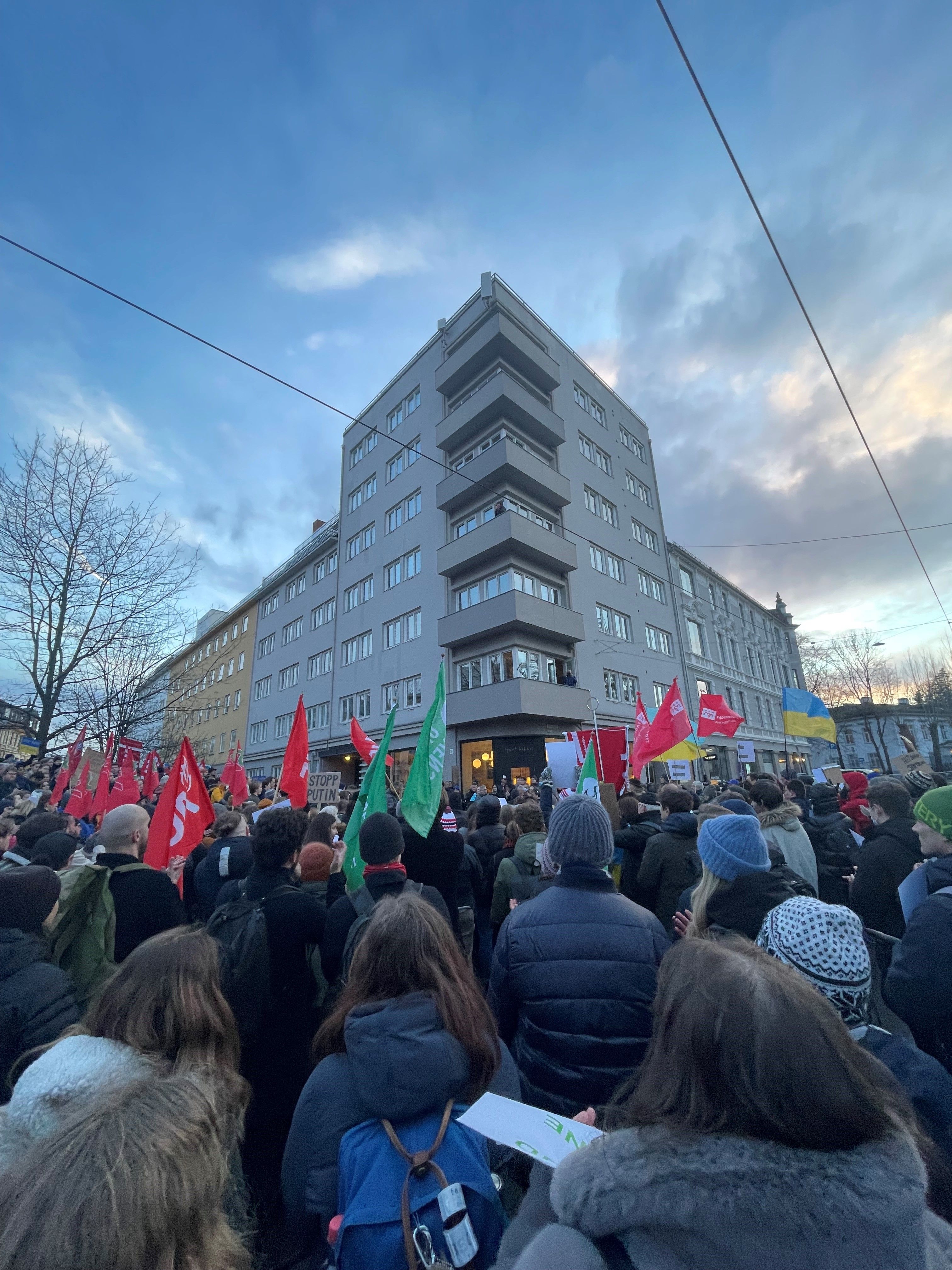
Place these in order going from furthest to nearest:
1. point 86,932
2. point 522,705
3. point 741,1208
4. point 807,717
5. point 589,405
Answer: point 589,405 → point 522,705 → point 807,717 → point 86,932 → point 741,1208

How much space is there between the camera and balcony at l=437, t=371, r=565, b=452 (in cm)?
2561

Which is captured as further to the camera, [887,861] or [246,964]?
[887,861]

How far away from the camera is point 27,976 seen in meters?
2.34

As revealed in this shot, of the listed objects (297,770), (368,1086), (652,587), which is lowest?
(368,1086)

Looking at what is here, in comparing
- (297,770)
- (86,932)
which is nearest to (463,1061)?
(86,932)

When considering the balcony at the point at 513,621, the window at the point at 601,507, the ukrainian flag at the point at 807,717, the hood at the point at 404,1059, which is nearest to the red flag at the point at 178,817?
the hood at the point at 404,1059

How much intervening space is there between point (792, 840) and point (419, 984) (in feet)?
14.0

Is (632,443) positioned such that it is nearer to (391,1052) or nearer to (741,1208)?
(391,1052)

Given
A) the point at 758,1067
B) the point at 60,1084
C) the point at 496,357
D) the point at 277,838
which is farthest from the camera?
the point at 496,357

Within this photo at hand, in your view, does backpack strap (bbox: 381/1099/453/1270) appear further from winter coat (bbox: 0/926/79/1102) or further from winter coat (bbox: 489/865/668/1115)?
winter coat (bbox: 0/926/79/1102)

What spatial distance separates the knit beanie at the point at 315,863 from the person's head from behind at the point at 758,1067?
336cm

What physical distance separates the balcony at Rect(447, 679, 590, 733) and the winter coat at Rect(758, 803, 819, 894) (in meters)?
16.3

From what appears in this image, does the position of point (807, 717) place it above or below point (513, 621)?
below

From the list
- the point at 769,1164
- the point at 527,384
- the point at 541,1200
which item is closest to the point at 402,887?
the point at 541,1200
